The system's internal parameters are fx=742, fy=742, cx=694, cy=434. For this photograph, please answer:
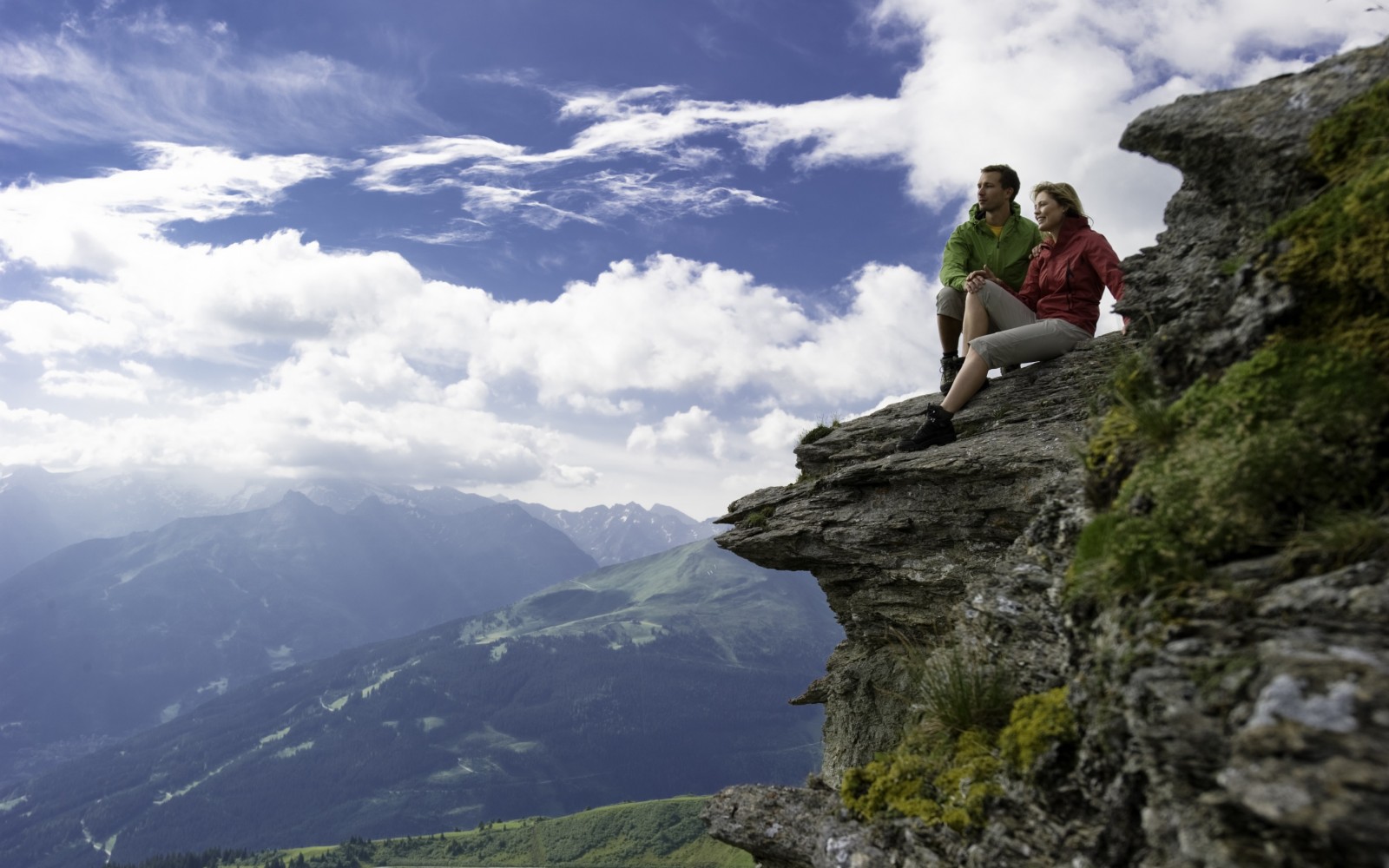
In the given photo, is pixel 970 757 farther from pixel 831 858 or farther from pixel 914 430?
pixel 914 430

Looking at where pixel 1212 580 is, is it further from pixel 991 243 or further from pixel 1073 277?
pixel 991 243

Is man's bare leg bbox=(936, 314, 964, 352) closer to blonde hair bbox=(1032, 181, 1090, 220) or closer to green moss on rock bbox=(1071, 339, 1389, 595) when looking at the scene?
blonde hair bbox=(1032, 181, 1090, 220)

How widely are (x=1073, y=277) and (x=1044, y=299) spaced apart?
722 millimetres

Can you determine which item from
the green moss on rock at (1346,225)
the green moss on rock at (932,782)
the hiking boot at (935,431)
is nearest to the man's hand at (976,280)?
the hiking boot at (935,431)

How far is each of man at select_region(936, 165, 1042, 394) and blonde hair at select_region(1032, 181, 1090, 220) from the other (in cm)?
118


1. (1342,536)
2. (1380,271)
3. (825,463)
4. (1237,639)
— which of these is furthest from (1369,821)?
(825,463)

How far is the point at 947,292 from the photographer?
1386 cm

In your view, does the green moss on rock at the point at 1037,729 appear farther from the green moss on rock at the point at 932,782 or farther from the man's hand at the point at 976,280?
the man's hand at the point at 976,280

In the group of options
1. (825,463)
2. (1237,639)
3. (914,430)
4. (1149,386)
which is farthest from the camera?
(825,463)

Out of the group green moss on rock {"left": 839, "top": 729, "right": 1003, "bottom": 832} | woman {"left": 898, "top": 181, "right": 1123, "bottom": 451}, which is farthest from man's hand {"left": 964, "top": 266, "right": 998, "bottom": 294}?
green moss on rock {"left": 839, "top": 729, "right": 1003, "bottom": 832}

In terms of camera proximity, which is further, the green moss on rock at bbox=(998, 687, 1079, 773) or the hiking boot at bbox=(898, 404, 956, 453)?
the hiking boot at bbox=(898, 404, 956, 453)

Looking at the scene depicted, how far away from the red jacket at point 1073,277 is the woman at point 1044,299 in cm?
1

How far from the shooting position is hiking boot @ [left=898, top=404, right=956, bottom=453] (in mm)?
14008

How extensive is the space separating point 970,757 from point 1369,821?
4147 mm
